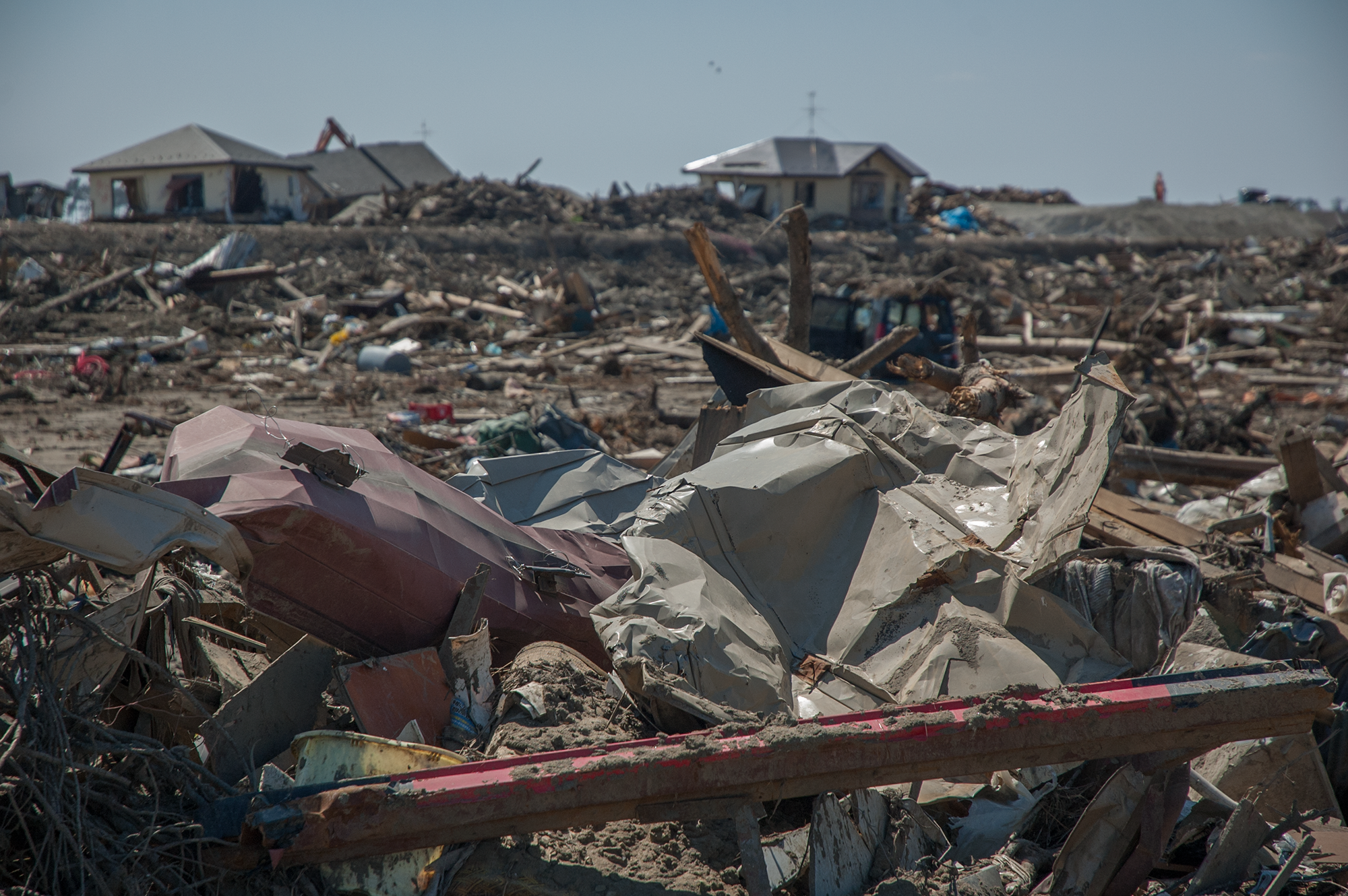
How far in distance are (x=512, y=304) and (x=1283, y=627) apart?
18.2 meters

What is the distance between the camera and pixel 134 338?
14.7 m

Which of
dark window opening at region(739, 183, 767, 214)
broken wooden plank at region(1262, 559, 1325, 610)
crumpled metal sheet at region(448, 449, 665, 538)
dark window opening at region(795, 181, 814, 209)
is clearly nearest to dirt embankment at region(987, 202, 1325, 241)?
dark window opening at region(795, 181, 814, 209)

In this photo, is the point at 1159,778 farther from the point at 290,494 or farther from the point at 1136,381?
the point at 1136,381

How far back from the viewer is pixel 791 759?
231 cm

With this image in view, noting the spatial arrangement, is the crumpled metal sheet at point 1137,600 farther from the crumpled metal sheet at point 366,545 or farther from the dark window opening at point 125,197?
the dark window opening at point 125,197

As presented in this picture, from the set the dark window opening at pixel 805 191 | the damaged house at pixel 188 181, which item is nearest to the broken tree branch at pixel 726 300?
the damaged house at pixel 188 181

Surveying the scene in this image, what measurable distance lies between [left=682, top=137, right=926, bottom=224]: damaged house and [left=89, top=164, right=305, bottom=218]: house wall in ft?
60.8

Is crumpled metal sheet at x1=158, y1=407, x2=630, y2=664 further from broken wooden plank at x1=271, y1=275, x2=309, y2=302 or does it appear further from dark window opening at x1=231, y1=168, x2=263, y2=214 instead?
dark window opening at x1=231, y1=168, x2=263, y2=214

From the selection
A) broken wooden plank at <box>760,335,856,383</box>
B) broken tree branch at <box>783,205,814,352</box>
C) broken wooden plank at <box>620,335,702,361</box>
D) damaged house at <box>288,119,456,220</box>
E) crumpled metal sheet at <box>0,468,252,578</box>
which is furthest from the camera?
damaged house at <box>288,119,456,220</box>

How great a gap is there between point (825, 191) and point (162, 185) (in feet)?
83.4

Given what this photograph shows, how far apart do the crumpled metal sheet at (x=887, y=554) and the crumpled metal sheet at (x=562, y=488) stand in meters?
0.90

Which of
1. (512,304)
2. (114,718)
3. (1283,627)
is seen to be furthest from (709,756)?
(512,304)

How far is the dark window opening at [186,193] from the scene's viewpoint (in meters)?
28.0

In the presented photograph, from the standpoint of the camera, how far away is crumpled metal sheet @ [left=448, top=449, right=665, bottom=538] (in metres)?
4.48
